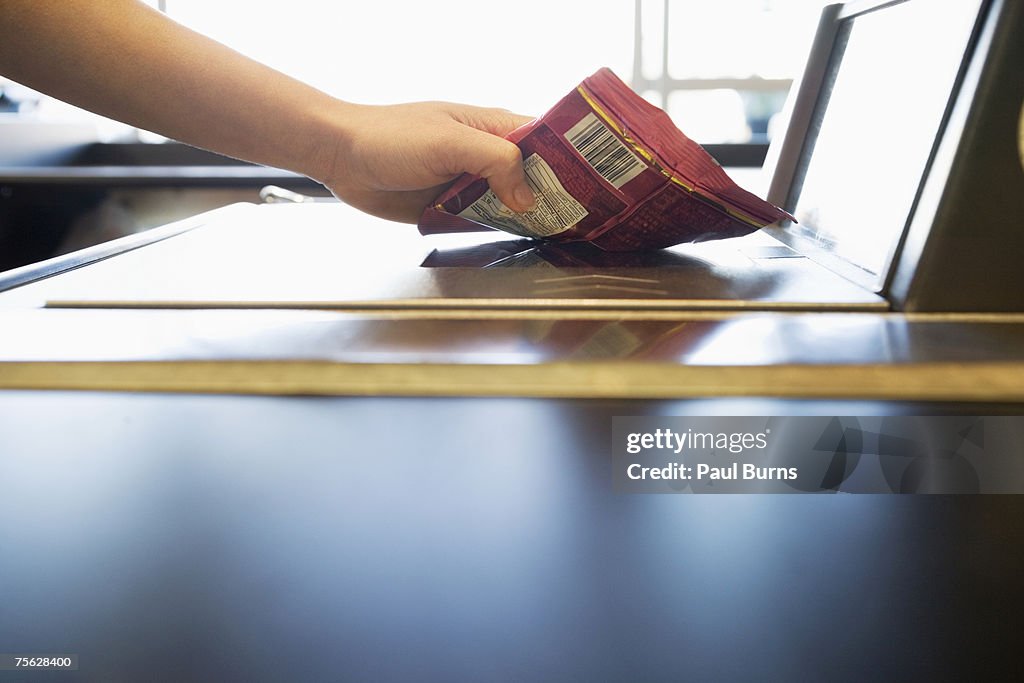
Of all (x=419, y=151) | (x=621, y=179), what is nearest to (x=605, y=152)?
(x=621, y=179)

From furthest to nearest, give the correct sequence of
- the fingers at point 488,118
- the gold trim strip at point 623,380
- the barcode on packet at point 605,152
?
the fingers at point 488,118
the barcode on packet at point 605,152
the gold trim strip at point 623,380

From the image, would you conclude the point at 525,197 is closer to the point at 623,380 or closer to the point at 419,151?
the point at 419,151

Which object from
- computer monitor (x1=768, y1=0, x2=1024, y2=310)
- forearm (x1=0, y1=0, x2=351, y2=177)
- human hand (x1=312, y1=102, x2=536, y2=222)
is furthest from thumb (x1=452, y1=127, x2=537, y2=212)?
computer monitor (x1=768, y1=0, x2=1024, y2=310)

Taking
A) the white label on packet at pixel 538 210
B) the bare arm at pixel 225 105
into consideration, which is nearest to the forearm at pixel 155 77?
the bare arm at pixel 225 105

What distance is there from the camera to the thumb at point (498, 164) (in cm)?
55

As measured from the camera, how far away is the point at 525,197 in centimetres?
56

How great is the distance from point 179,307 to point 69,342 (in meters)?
0.07

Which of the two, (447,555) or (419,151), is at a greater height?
(419,151)

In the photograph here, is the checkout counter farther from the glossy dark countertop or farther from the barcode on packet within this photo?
the barcode on packet

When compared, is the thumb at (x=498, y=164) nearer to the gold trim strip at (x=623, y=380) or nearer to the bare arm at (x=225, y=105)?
the bare arm at (x=225, y=105)

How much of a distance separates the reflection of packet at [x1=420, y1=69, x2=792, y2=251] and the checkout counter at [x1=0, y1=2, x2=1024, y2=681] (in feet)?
0.47

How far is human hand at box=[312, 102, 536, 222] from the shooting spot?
557mm

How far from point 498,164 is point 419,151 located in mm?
66

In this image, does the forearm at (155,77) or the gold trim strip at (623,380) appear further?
the forearm at (155,77)
